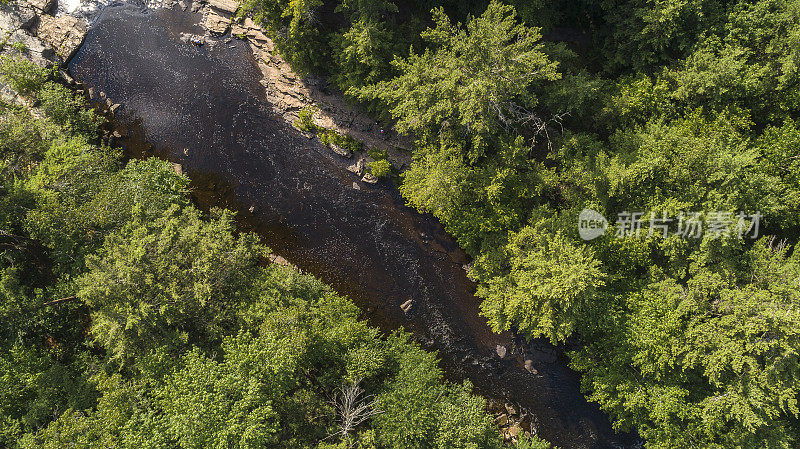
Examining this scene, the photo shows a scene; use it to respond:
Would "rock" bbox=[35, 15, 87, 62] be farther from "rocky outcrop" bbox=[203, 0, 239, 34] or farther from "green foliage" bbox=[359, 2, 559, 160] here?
"green foliage" bbox=[359, 2, 559, 160]

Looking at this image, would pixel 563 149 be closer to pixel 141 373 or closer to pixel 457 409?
pixel 457 409

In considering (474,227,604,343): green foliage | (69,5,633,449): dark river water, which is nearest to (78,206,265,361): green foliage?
(69,5,633,449): dark river water

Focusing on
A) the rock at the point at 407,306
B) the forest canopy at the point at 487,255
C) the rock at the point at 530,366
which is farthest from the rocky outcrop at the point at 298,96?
the rock at the point at 530,366

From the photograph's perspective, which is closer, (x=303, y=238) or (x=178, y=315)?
(x=178, y=315)

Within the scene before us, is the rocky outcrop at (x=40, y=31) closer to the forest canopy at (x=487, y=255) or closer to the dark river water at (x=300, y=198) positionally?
the dark river water at (x=300, y=198)

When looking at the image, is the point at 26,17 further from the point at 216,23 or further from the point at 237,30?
the point at 237,30

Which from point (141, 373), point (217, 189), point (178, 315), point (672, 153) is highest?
point (672, 153)

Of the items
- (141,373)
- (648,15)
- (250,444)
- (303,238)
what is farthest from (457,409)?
(648,15)
